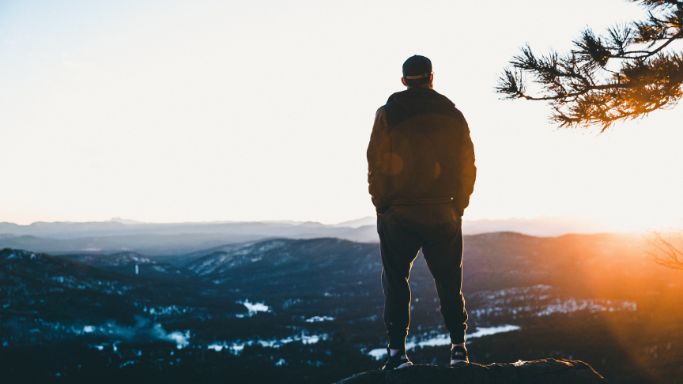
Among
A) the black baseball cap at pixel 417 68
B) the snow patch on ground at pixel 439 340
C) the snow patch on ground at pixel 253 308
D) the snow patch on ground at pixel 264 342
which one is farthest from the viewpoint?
the snow patch on ground at pixel 253 308

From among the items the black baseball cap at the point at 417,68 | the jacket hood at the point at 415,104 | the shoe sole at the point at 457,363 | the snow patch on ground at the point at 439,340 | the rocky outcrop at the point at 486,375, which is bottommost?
the snow patch on ground at the point at 439,340

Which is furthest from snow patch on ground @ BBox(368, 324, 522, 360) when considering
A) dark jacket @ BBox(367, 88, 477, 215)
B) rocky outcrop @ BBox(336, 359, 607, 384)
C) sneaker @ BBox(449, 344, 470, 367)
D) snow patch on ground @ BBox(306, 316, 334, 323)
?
dark jacket @ BBox(367, 88, 477, 215)

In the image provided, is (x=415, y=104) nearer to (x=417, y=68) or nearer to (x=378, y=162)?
(x=417, y=68)

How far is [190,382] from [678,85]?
8091 cm

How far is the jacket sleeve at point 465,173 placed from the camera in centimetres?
516

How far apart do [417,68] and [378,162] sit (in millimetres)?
1178

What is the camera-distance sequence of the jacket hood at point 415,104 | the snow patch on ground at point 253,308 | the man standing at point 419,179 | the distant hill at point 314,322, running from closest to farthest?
the man standing at point 419,179, the jacket hood at point 415,104, the distant hill at point 314,322, the snow patch on ground at point 253,308

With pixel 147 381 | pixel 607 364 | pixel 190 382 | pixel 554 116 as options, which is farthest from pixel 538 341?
pixel 554 116

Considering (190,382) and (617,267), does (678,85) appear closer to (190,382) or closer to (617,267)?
(190,382)

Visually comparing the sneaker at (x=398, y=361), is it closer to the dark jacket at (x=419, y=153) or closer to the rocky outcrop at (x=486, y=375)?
the rocky outcrop at (x=486, y=375)

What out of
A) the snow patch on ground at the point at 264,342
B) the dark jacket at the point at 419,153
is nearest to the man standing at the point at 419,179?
the dark jacket at the point at 419,153

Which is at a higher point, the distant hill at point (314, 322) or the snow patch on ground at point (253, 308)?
the distant hill at point (314, 322)

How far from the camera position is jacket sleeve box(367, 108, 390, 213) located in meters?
5.07

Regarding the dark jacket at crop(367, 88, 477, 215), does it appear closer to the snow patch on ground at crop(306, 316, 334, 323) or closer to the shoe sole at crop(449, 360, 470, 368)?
the shoe sole at crop(449, 360, 470, 368)
